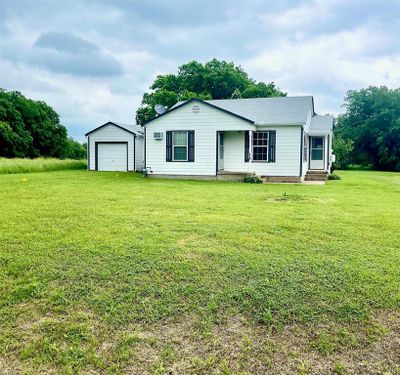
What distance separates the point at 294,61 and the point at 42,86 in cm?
1505

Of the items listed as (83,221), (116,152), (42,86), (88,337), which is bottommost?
(88,337)

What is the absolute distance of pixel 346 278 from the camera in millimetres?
3592

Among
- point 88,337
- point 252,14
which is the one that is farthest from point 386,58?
point 88,337

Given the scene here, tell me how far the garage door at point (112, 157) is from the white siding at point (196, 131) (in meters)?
4.86

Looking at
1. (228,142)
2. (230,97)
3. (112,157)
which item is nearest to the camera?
(228,142)

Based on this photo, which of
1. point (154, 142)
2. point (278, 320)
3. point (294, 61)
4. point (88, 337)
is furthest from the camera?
point (294, 61)

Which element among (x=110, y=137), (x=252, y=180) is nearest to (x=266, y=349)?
(x=252, y=180)

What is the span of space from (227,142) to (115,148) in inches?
316

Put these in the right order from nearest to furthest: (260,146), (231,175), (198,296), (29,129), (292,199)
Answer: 1. (198,296)
2. (292,199)
3. (231,175)
4. (260,146)
5. (29,129)

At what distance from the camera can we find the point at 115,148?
68.8 feet

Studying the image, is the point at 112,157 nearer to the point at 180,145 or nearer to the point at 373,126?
the point at 180,145

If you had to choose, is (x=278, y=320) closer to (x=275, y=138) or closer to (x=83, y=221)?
(x=83, y=221)

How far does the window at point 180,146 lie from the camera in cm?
1592

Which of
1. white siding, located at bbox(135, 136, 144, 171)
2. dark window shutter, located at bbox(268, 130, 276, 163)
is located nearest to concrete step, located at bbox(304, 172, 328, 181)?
dark window shutter, located at bbox(268, 130, 276, 163)
